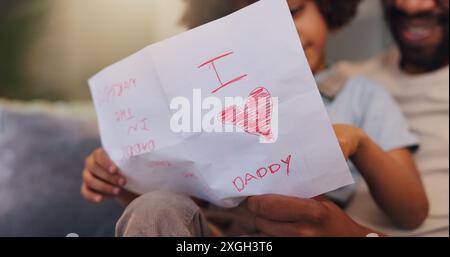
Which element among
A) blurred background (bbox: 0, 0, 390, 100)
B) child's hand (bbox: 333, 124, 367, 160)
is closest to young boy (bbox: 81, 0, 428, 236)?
child's hand (bbox: 333, 124, 367, 160)

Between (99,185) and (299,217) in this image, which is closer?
(299,217)

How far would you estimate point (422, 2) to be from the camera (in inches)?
31.9

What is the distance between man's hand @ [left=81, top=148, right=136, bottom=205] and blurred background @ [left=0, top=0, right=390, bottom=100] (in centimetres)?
10

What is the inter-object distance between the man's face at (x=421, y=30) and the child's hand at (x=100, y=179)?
55cm

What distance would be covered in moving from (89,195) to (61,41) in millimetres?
229

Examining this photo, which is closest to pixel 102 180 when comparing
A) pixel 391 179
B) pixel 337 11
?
pixel 391 179

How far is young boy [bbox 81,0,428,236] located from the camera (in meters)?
0.55

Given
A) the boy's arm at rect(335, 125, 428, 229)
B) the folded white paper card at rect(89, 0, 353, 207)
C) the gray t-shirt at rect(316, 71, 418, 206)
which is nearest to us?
the folded white paper card at rect(89, 0, 353, 207)

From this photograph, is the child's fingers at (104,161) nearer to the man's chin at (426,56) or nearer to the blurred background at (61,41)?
the blurred background at (61,41)

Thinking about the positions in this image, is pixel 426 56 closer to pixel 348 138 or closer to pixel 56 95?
pixel 348 138

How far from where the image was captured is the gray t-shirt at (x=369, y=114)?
2.45 ft

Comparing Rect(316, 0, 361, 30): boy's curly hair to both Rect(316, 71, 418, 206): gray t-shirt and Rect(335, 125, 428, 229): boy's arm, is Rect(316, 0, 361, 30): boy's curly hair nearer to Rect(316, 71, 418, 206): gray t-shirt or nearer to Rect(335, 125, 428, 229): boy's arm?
Rect(316, 71, 418, 206): gray t-shirt

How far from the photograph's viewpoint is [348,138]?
1.95ft

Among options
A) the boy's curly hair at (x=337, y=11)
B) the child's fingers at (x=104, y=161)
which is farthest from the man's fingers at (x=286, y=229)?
the boy's curly hair at (x=337, y=11)
